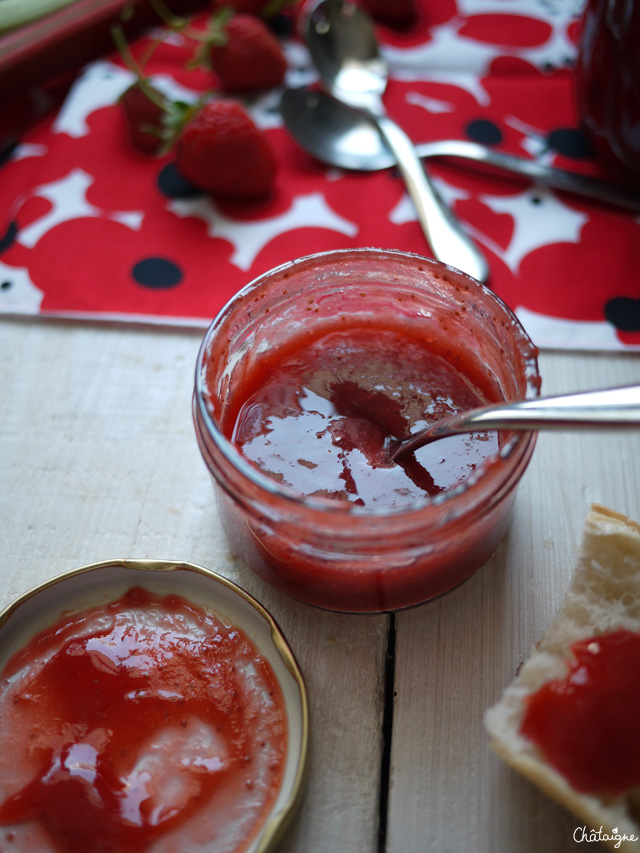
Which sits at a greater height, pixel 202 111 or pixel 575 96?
pixel 202 111

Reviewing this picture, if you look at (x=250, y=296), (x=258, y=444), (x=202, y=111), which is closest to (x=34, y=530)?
(x=258, y=444)

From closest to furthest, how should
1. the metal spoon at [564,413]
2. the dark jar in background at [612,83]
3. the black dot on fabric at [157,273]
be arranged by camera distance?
the metal spoon at [564,413] < the dark jar in background at [612,83] < the black dot on fabric at [157,273]

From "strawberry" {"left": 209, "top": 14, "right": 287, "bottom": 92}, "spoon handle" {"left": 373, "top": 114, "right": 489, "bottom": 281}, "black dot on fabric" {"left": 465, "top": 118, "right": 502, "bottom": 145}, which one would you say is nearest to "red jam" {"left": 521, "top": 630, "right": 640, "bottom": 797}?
"spoon handle" {"left": 373, "top": 114, "right": 489, "bottom": 281}

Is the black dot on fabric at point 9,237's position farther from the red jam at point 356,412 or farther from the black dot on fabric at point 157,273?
the red jam at point 356,412

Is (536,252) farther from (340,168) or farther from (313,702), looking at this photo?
(313,702)

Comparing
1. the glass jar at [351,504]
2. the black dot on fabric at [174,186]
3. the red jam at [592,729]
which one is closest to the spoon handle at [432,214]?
the glass jar at [351,504]
